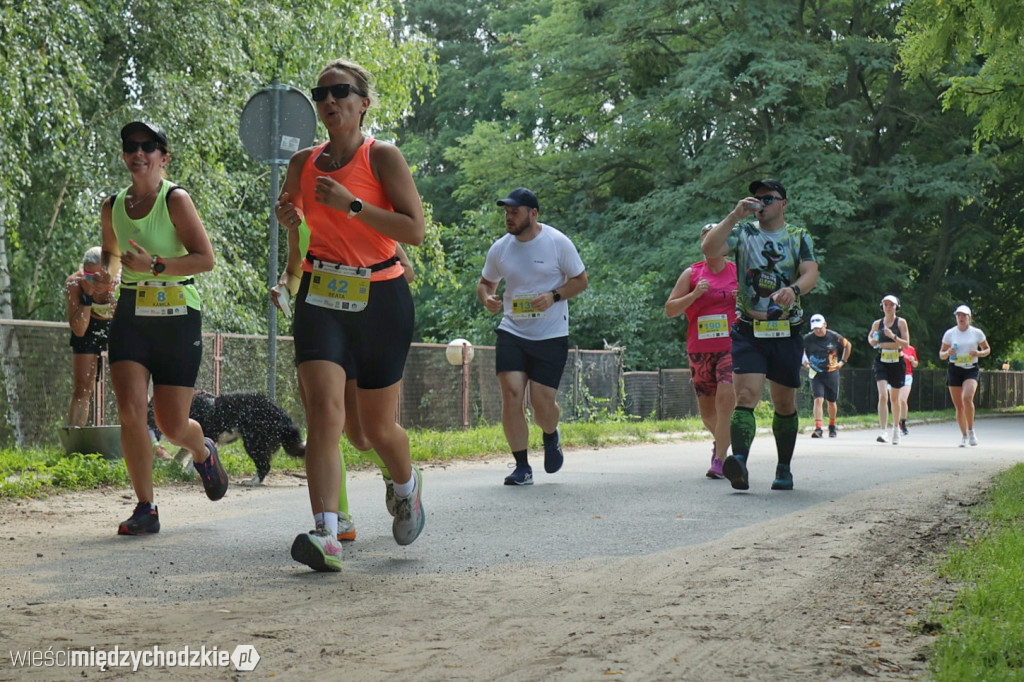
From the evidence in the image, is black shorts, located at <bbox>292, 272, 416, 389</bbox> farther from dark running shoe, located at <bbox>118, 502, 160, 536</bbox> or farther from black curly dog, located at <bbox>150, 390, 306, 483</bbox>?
black curly dog, located at <bbox>150, 390, 306, 483</bbox>

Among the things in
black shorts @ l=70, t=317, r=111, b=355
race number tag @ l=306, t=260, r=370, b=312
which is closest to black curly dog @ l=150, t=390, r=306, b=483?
black shorts @ l=70, t=317, r=111, b=355

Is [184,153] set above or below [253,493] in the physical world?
above

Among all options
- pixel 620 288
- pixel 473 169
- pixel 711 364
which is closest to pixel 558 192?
pixel 473 169

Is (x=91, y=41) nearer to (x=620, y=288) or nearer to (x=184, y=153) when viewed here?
(x=184, y=153)

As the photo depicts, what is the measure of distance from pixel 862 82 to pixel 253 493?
29.6 m

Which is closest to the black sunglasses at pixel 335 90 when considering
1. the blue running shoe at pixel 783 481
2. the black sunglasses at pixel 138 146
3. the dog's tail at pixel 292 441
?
the black sunglasses at pixel 138 146

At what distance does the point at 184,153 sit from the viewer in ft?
54.2

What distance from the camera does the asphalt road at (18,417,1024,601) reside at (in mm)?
5270

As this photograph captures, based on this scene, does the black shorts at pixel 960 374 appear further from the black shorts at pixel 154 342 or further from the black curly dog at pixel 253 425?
the black shorts at pixel 154 342

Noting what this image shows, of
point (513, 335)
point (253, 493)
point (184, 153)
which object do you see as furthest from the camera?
point (184, 153)

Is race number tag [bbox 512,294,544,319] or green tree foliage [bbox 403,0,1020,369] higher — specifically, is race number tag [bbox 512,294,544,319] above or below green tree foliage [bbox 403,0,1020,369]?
below

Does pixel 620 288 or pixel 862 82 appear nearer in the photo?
pixel 620 288

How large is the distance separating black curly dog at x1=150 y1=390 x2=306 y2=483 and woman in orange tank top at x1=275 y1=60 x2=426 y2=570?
4.27 metres

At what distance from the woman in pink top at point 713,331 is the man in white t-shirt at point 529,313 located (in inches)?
43.2
